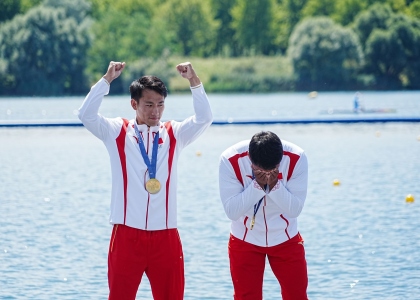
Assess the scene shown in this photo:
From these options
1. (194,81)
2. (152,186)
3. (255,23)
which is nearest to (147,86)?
(194,81)

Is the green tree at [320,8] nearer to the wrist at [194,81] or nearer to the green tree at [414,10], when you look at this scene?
the green tree at [414,10]

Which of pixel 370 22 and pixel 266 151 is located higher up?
pixel 370 22

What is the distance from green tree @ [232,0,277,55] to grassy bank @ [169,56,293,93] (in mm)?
18559

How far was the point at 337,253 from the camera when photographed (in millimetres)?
8938

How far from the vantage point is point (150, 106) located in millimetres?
4184

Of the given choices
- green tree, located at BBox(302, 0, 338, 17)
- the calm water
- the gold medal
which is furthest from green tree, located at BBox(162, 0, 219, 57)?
the gold medal

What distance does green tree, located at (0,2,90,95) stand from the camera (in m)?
59.8

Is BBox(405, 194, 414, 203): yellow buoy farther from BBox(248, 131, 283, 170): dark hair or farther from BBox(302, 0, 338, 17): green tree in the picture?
BBox(302, 0, 338, 17): green tree

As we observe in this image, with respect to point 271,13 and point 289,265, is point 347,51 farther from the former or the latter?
point 289,265

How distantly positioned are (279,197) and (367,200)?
28.2 feet

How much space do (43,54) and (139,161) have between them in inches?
2260

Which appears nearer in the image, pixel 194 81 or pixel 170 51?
pixel 194 81

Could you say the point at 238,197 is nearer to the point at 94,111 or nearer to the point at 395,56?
the point at 94,111

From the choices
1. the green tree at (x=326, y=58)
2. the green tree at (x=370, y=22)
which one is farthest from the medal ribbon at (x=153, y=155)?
the green tree at (x=370, y=22)
